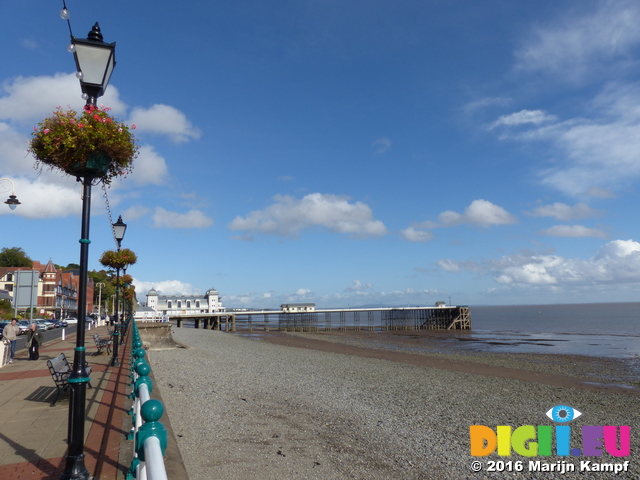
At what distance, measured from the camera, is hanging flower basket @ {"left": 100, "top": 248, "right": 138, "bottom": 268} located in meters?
18.0

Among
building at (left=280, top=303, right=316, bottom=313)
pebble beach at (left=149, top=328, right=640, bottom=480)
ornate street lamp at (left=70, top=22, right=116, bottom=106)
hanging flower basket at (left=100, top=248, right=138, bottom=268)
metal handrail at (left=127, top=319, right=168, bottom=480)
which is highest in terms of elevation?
ornate street lamp at (left=70, top=22, right=116, bottom=106)

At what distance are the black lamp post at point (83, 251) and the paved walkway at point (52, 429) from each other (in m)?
0.53

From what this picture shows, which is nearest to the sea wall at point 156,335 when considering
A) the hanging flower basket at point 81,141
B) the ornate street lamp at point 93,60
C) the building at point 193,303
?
the hanging flower basket at point 81,141

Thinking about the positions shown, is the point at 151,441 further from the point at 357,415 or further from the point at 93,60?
the point at 357,415

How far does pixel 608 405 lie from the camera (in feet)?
50.1

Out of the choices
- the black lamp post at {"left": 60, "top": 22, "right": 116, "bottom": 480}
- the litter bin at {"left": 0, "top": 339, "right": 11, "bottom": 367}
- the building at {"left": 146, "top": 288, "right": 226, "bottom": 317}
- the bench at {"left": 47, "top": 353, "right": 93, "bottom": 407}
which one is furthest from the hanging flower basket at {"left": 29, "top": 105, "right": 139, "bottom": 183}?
the building at {"left": 146, "top": 288, "right": 226, "bottom": 317}

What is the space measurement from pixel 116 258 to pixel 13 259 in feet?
306

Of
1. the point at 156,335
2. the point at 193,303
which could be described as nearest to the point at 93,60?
the point at 156,335

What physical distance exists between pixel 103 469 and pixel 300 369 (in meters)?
16.3

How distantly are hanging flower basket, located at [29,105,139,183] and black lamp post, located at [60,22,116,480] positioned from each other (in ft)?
0.55

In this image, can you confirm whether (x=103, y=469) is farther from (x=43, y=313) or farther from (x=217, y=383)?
(x=43, y=313)

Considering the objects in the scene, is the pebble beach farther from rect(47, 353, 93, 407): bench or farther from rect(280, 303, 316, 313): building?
rect(280, 303, 316, 313): building

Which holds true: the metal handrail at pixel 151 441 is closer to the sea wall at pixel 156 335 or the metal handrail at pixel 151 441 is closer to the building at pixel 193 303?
the sea wall at pixel 156 335

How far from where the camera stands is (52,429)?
6.34m
